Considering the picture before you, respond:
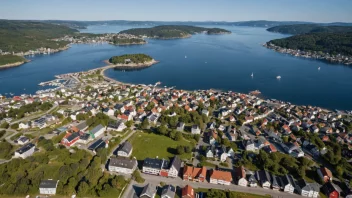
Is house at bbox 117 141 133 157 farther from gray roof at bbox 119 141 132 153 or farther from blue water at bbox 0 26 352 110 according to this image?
blue water at bbox 0 26 352 110

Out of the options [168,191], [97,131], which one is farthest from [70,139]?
[168,191]

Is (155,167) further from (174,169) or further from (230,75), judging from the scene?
(230,75)

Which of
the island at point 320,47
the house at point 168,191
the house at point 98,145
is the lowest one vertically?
the house at point 168,191

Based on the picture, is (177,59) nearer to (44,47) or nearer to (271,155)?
(44,47)

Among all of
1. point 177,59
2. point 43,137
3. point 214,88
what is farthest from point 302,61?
point 43,137

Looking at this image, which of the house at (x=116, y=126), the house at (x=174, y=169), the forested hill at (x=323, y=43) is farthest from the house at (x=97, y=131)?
the forested hill at (x=323, y=43)

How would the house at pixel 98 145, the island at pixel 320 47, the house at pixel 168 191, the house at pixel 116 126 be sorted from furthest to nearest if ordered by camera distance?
1. the island at pixel 320 47
2. the house at pixel 116 126
3. the house at pixel 98 145
4. the house at pixel 168 191

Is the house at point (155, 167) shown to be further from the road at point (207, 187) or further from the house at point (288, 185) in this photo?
the house at point (288, 185)
